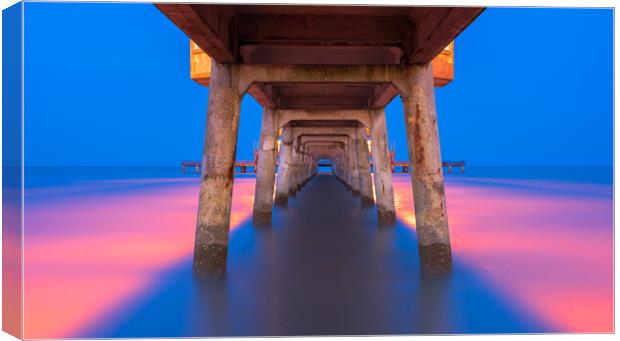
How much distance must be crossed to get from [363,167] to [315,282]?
10.8 m

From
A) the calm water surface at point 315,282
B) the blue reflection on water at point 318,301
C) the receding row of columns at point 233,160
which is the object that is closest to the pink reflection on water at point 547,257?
the calm water surface at point 315,282

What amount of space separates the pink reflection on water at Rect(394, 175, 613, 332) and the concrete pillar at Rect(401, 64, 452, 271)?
1.06 m

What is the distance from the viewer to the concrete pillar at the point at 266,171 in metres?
12.3

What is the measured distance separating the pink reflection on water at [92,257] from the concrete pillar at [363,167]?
3.86 meters

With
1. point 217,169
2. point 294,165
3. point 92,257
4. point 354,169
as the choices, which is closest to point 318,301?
point 217,169

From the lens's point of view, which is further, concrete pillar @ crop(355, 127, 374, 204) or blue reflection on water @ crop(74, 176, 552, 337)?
concrete pillar @ crop(355, 127, 374, 204)

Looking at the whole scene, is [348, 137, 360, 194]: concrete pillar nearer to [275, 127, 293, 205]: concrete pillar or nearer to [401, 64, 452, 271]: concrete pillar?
[275, 127, 293, 205]: concrete pillar

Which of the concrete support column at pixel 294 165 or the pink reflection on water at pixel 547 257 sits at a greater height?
the concrete support column at pixel 294 165

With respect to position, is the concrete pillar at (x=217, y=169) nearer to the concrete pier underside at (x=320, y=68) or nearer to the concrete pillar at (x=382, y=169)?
the concrete pier underside at (x=320, y=68)

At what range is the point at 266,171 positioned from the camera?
1247 cm

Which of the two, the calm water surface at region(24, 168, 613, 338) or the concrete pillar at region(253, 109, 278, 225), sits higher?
the concrete pillar at region(253, 109, 278, 225)

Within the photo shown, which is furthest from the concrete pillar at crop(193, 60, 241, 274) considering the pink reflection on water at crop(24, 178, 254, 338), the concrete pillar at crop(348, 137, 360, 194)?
the concrete pillar at crop(348, 137, 360, 194)

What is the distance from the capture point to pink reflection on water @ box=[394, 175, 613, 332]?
5512 mm

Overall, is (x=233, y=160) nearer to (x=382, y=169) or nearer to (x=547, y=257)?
(x=547, y=257)
